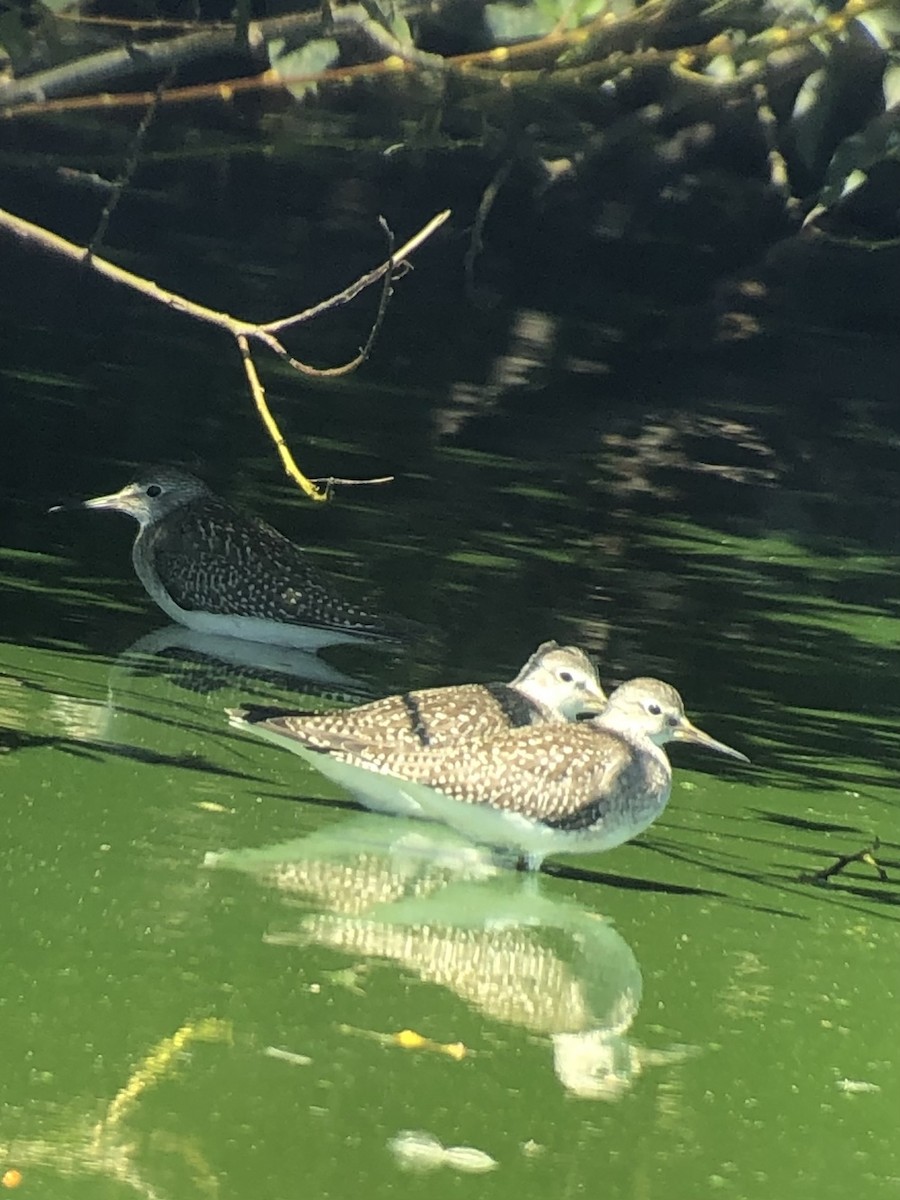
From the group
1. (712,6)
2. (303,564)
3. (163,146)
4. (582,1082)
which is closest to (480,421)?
(163,146)

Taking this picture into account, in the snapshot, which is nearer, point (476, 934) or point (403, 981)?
point (403, 981)

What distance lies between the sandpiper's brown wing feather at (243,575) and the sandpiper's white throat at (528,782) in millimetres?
1889

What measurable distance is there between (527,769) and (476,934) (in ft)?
2.53

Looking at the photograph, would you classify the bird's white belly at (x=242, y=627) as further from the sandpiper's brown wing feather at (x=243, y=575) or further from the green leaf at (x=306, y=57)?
the green leaf at (x=306, y=57)

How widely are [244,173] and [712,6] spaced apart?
17338 millimetres

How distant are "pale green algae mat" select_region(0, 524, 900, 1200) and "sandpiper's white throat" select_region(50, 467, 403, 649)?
87 cm

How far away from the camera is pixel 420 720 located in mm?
6461

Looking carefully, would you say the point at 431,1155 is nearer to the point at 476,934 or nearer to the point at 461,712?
the point at 476,934

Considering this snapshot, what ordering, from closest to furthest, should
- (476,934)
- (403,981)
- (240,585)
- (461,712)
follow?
(403,981) → (476,934) → (461,712) → (240,585)

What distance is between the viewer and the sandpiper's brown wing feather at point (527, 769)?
236 inches

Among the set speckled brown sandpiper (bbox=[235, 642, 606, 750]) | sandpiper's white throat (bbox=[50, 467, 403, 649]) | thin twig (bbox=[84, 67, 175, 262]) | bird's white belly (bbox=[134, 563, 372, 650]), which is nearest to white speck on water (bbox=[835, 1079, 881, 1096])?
speckled brown sandpiper (bbox=[235, 642, 606, 750])

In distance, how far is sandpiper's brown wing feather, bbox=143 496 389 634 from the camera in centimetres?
835

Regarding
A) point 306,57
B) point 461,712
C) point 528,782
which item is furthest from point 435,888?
point 306,57

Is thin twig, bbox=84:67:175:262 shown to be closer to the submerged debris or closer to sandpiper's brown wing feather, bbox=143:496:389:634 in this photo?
the submerged debris
